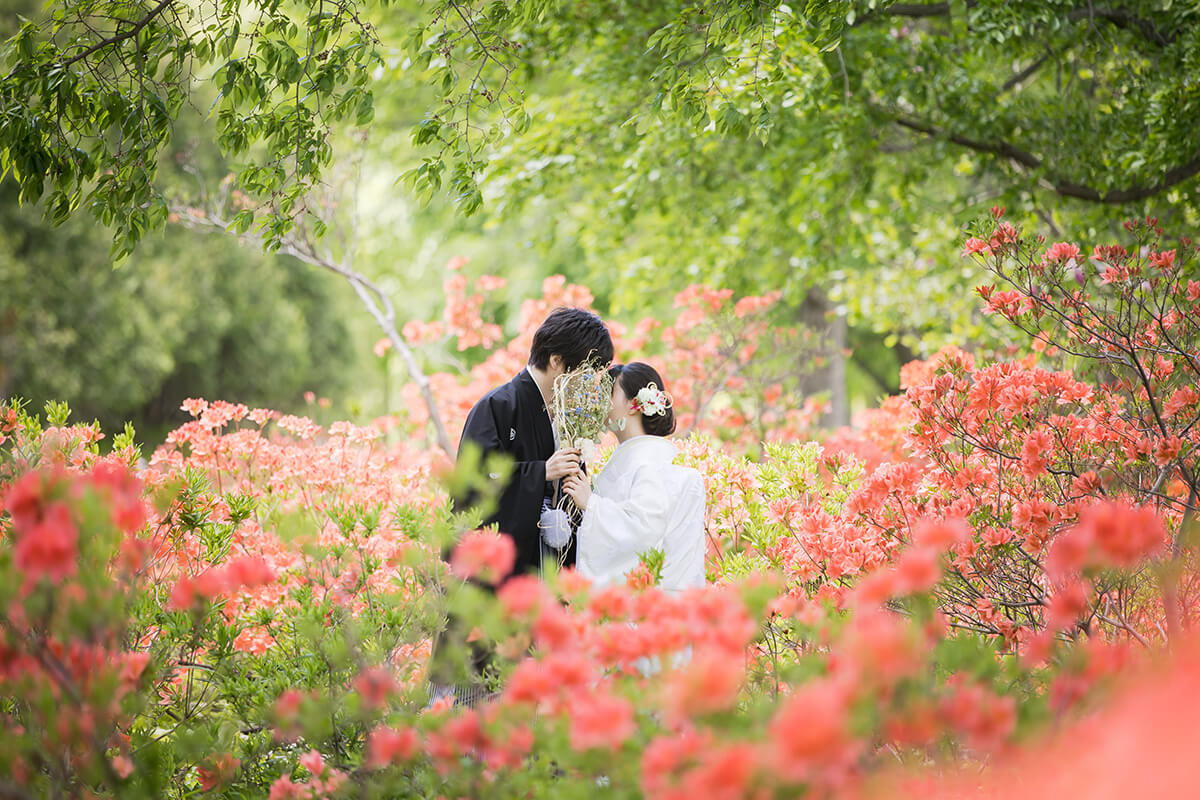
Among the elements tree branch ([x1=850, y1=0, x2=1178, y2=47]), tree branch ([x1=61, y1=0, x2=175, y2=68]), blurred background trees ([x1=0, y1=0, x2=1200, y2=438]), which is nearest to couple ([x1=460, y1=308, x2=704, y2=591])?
blurred background trees ([x1=0, y1=0, x2=1200, y2=438])

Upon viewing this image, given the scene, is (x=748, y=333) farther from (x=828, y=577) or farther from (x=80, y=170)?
(x=80, y=170)

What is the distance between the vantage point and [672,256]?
334 inches

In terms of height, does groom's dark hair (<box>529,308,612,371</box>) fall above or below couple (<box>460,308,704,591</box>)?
above

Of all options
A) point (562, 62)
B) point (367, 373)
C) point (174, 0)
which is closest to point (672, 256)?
point (562, 62)

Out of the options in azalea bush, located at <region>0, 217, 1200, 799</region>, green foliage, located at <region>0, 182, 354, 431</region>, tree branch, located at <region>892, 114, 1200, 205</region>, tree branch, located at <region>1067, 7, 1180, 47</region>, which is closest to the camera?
azalea bush, located at <region>0, 217, 1200, 799</region>

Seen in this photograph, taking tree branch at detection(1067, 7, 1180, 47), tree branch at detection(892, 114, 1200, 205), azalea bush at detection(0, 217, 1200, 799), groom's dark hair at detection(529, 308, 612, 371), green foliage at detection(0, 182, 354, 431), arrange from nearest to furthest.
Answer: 1. azalea bush at detection(0, 217, 1200, 799)
2. groom's dark hair at detection(529, 308, 612, 371)
3. tree branch at detection(892, 114, 1200, 205)
4. tree branch at detection(1067, 7, 1180, 47)
5. green foliage at detection(0, 182, 354, 431)

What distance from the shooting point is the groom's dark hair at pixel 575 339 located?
354cm

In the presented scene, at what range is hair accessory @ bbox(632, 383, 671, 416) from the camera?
3445mm

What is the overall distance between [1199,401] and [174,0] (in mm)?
4436

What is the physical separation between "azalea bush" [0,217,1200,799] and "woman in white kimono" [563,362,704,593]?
0.64ft

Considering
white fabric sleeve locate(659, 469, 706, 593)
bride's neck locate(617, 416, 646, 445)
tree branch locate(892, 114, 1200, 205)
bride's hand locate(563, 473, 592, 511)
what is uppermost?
tree branch locate(892, 114, 1200, 205)

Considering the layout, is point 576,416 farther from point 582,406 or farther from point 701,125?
point 701,125

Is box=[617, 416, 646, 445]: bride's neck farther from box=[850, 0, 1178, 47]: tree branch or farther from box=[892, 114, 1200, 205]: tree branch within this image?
box=[892, 114, 1200, 205]: tree branch

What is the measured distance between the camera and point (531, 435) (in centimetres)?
362
